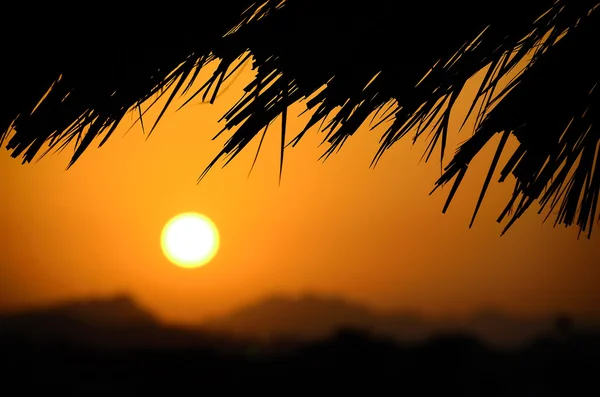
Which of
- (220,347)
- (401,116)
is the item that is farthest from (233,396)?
(401,116)

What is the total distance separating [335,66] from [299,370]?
113 ft

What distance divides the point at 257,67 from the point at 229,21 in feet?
0.33

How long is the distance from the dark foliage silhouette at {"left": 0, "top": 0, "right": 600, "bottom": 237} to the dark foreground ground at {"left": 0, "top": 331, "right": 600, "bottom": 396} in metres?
Result: 32.9

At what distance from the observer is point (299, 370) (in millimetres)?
34312

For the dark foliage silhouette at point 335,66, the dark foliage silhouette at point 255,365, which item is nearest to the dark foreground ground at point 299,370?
the dark foliage silhouette at point 255,365

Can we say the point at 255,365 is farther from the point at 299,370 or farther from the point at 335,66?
the point at 335,66

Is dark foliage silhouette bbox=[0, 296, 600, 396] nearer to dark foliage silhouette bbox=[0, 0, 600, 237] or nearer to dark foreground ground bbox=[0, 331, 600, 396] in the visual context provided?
dark foreground ground bbox=[0, 331, 600, 396]

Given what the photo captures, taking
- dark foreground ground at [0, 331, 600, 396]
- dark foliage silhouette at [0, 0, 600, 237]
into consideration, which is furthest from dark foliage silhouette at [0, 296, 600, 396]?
dark foliage silhouette at [0, 0, 600, 237]

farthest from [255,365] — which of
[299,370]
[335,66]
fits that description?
[335,66]

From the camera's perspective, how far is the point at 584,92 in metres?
1.30

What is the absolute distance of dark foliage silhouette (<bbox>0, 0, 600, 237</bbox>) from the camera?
112cm

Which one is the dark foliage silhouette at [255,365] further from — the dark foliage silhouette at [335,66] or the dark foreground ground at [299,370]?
the dark foliage silhouette at [335,66]

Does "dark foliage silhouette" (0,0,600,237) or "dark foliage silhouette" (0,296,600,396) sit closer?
"dark foliage silhouette" (0,0,600,237)

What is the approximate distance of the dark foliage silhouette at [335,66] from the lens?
1121mm
